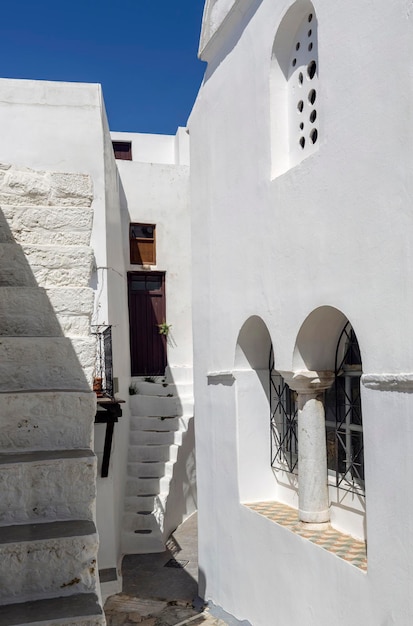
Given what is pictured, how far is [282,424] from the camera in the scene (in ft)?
22.4

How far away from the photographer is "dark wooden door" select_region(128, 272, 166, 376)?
13383 millimetres

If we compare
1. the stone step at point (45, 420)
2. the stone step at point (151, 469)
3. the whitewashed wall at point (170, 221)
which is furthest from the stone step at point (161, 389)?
the stone step at point (45, 420)

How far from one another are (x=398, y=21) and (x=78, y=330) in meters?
2.80

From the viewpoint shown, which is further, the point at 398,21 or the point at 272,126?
the point at 272,126

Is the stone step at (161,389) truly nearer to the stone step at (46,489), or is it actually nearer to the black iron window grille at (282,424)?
the black iron window grille at (282,424)

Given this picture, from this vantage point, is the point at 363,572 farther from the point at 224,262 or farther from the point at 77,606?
the point at 224,262

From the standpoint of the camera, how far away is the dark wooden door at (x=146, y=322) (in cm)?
1338

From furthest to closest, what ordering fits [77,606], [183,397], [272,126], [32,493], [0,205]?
1. [183,397]
2. [272,126]
3. [0,205]
4. [32,493]
5. [77,606]

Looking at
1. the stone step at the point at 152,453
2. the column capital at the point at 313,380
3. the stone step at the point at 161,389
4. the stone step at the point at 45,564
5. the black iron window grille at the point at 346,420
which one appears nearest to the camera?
the stone step at the point at 45,564

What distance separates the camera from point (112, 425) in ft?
29.1

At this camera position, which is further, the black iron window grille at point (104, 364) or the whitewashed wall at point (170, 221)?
the whitewashed wall at point (170, 221)

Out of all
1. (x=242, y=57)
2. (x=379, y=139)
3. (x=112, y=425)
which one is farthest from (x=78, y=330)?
(x=112, y=425)

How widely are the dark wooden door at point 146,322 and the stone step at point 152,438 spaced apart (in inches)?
78.9

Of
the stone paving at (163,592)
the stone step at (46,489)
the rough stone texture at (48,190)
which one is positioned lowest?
the stone paving at (163,592)
